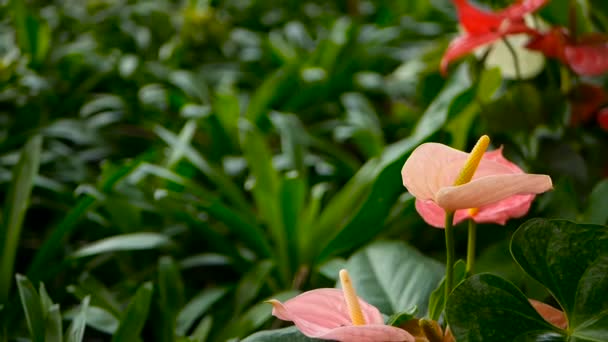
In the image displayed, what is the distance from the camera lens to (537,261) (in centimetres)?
41

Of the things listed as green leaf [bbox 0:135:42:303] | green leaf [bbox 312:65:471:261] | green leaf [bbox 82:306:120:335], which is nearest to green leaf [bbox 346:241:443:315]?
green leaf [bbox 312:65:471:261]

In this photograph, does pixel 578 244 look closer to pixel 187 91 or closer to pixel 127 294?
pixel 127 294

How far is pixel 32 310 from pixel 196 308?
21 cm

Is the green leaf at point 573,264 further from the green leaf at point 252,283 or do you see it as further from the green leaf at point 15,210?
the green leaf at point 15,210

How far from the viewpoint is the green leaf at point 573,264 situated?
15.6 inches

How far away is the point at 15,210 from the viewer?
75cm

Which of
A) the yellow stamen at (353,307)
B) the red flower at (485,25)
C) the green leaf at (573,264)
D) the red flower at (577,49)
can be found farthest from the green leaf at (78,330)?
the red flower at (577,49)

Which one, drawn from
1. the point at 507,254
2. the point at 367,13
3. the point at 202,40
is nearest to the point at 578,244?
the point at 507,254

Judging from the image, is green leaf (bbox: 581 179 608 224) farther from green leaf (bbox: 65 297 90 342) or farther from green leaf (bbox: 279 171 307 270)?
green leaf (bbox: 65 297 90 342)

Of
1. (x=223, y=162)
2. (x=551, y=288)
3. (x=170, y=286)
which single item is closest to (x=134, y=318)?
(x=170, y=286)

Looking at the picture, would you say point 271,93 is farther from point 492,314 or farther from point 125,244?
point 492,314

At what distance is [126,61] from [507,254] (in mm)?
905

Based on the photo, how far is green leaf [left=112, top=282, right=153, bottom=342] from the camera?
0.59 m

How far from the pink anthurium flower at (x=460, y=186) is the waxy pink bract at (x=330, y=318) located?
0.29 ft
